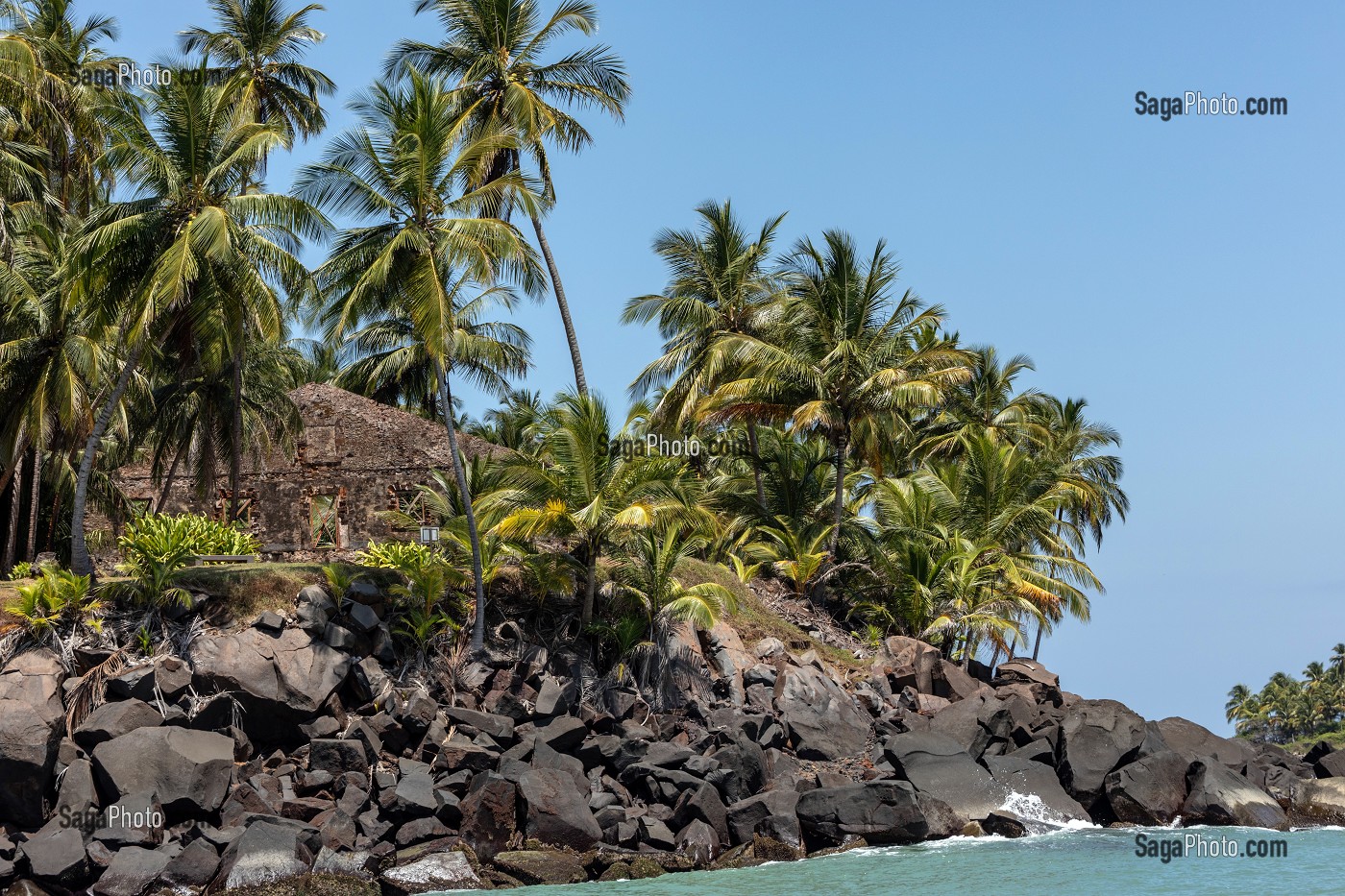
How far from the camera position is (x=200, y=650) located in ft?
61.9

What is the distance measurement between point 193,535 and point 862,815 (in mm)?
12561

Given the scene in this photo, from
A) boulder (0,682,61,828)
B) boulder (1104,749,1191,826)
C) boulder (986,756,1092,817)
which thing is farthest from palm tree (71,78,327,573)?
boulder (1104,749,1191,826)

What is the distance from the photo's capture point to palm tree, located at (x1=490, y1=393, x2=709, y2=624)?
71.3ft

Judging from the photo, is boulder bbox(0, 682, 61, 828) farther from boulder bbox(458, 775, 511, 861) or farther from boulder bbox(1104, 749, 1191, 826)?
boulder bbox(1104, 749, 1191, 826)

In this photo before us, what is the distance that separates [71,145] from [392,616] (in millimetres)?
16659

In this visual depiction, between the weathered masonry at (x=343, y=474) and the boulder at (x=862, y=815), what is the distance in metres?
11.3

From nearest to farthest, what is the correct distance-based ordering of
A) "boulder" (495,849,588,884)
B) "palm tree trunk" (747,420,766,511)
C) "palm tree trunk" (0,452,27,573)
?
"boulder" (495,849,588,884) → "palm tree trunk" (0,452,27,573) → "palm tree trunk" (747,420,766,511)

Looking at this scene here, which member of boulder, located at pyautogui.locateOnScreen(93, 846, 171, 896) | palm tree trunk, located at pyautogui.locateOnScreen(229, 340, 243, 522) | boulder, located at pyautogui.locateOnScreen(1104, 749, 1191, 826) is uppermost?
palm tree trunk, located at pyautogui.locateOnScreen(229, 340, 243, 522)

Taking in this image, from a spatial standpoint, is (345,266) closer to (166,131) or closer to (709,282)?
(166,131)

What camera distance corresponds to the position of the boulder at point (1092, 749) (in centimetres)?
2094

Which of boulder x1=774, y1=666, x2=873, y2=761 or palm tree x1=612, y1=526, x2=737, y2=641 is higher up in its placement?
palm tree x1=612, y1=526, x2=737, y2=641

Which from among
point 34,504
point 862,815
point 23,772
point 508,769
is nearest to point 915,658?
point 862,815

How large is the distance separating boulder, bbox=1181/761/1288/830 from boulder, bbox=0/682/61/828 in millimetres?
18150

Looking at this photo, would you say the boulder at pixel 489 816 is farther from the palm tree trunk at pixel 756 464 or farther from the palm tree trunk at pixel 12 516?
the palm tree trunk at pixel 756 464
